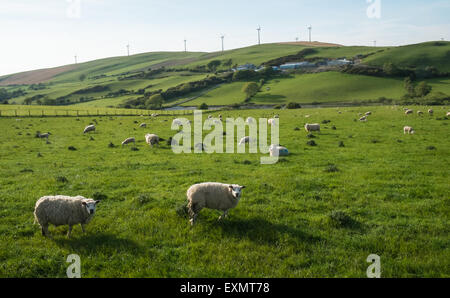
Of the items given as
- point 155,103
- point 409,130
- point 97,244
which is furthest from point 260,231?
point 155,103

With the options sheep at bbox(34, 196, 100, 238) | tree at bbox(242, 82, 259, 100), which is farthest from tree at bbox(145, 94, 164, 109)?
sheep at bbox(34, 196, 100, 238)

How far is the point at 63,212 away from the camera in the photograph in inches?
347

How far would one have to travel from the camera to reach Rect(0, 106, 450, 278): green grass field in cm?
720

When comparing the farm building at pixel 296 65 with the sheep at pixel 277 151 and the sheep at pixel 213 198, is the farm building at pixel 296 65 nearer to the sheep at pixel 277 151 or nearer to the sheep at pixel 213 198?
the sheep at pixel 277 151

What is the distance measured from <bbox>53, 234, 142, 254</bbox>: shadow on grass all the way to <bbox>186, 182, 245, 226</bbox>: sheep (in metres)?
2.33

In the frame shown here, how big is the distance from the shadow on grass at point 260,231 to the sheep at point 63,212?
180 inches

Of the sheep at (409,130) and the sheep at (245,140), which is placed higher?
the sheep at (409,130)

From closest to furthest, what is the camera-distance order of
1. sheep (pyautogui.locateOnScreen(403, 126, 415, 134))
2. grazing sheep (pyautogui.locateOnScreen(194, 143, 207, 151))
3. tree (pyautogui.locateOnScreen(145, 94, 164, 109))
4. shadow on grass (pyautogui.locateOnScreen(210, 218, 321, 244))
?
shadow on grass (pyautogui.locateOnScreen(210, 218, 321, 244))
grazing sheep (pyautogui.locateOnScreen(194, 143, 207, 151))
sheep (pyautogui.locateOnScreen(403, 126, 415, 134))
tree (pyautogui.locateOnScreen(145, 94, 164, 109))

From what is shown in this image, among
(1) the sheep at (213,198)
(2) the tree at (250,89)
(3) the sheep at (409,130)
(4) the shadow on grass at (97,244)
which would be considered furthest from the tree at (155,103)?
(4) the shadow on grass at (97,244)

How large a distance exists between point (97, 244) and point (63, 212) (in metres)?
1.75

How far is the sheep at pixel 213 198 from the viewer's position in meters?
9.69

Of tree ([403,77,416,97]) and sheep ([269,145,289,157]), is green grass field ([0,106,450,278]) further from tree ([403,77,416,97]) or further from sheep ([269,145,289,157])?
tree ([403,77,416,97])

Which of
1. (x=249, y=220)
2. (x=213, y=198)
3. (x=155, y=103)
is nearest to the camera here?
(x=249, y=220)

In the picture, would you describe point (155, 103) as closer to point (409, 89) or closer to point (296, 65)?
point (409, 89)
